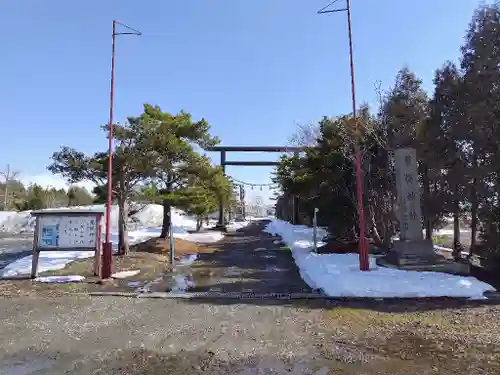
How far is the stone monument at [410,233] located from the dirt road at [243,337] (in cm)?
282

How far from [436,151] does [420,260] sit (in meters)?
3.51

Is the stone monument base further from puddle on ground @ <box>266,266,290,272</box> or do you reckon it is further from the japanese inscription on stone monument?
puddle on ground @ <box>266,266,290,272</box>

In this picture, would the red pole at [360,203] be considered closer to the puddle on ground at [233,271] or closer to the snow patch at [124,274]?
the puddle on ground at [233,271]

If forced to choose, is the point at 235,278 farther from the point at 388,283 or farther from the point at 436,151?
the point at 436,151

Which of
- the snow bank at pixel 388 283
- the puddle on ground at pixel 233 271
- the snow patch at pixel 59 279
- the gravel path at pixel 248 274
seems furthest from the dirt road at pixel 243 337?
the puddle on ground at pixel 233 271

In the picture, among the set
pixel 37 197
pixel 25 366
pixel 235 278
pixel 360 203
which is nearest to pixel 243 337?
pixel 25 366

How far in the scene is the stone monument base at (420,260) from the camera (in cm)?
1040

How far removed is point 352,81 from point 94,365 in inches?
377

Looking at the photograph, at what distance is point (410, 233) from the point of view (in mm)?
11344

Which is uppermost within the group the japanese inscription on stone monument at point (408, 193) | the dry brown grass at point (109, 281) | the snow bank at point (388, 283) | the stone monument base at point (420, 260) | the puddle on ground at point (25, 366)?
the japanese inscription on stone monument at point (408, 193)

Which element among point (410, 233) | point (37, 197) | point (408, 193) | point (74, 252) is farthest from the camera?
point (37, 197)

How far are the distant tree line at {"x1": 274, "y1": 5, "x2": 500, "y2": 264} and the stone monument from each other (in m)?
1.23

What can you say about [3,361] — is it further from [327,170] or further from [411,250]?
[327,170]

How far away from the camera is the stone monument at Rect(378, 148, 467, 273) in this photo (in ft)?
35.2
